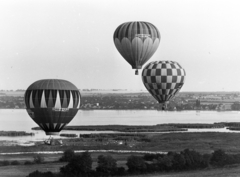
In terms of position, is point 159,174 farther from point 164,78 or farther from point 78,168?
point 164,78

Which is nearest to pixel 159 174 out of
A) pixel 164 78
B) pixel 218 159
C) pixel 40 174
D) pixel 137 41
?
pixel 218 159

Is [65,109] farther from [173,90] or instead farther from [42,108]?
[173,90]

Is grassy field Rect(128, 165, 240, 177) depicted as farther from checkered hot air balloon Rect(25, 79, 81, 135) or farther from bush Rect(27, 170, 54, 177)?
checkered hot air balloon Rect(25, 79, 81, 135)

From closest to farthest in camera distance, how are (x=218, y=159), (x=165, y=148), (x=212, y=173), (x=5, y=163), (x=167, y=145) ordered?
(x=212, y=173), (x=218, y=159), (x=5, y=163), (x=165, y=148), (x=167, y=145)

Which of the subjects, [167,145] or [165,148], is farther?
[167,145]

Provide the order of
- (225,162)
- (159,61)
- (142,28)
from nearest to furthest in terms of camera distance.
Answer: (225,162)
(142,28)
(159,61)

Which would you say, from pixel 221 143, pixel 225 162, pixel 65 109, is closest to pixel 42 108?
pixel 65 109
